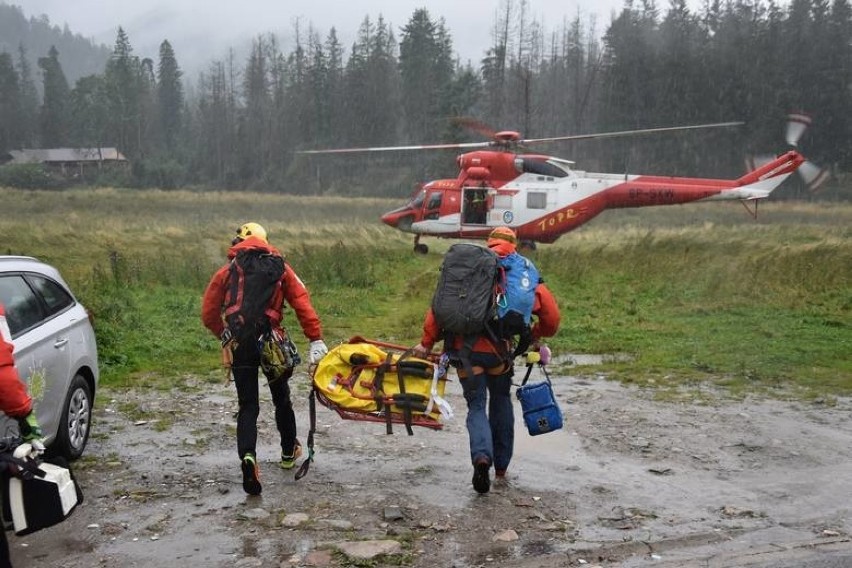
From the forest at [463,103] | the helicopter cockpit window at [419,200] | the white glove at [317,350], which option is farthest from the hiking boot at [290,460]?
the forest at [463,103]

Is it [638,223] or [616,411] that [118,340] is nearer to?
[616,411]

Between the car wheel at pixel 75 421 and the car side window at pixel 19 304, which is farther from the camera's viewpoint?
the car wheel at pixel 75 421

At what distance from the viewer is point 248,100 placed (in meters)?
84.9

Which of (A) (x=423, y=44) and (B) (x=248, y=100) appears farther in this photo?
(B) (x=248, y=100)

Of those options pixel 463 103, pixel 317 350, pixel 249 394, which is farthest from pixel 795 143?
pixel 463 103

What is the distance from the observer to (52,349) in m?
5.99

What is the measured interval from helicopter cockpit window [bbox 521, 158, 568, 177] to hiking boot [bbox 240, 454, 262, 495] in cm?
1684

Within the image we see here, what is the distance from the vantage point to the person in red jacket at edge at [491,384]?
18.8 ft

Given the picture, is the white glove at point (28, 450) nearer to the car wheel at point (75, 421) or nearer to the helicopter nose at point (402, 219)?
the car wheel at point (75, 421)

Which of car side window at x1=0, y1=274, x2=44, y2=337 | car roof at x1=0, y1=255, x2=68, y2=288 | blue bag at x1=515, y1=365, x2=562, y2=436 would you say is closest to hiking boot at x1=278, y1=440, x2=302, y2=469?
blue bag at x1=515, y1=365, x2=562, y2=436

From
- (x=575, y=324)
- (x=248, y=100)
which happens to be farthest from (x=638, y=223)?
(x=248, y=100)

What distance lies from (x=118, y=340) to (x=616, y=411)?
6732 millimetres

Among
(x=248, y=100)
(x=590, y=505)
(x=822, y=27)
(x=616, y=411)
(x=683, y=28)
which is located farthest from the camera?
(x=248, y=100)

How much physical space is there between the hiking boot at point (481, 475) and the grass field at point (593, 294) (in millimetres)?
4332
